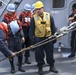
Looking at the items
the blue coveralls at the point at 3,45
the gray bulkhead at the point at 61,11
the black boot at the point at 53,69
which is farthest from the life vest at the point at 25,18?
the blue coveralls at the point at 3,45

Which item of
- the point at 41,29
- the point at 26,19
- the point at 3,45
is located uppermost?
the point at 26,19

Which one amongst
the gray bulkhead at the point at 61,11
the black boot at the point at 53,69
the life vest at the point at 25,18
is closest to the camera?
the black boot at the point at 53,69

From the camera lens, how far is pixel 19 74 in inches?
310

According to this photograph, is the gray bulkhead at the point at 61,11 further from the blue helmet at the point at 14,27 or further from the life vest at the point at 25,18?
the blue helmet at the point at 14,27

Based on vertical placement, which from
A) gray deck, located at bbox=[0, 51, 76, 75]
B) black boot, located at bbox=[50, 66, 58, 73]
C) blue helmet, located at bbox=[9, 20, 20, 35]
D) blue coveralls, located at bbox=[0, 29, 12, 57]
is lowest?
gray deck, located at bbox=[0, 51, 76, 75]

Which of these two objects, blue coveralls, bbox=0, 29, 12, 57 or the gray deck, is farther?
the gray deck

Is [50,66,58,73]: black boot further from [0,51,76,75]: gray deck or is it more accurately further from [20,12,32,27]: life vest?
[20,12,32,27]: life vest

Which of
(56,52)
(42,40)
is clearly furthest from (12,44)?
Result: (56,52)

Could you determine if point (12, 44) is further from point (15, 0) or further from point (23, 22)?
point (15, 0)

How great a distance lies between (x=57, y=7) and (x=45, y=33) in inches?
116

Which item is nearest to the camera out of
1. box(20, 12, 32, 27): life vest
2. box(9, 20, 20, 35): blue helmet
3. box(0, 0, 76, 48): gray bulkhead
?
box(9, 20, 20, 35): blue helmet

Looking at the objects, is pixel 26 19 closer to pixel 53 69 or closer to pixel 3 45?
pixel 53 69

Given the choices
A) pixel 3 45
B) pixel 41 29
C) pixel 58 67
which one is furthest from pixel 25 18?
pixel 3 45

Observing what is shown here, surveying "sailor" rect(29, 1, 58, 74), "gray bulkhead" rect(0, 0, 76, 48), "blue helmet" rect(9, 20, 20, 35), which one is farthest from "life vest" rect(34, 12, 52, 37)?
"gray bulkhead" rect(0, 0, 76, 48)
